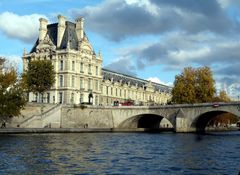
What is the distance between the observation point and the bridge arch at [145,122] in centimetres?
9231

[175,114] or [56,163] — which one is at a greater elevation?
[175,114]

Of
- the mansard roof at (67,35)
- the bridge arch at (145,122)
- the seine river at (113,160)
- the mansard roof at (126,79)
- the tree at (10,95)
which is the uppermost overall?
the mansard roof at (67,35)

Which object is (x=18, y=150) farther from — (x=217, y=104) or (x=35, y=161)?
(x=217, y=104)

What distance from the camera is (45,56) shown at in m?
106

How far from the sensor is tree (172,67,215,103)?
94.8 meters

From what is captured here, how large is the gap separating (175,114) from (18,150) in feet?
159

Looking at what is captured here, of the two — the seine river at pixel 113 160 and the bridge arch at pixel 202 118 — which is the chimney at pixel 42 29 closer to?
the bridge arch at pixel 202 118

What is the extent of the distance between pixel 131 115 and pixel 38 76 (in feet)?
66.5

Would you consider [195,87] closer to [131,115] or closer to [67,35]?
[131,115]

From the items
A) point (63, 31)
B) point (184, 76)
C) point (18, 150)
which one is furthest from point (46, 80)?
point (18, 150)

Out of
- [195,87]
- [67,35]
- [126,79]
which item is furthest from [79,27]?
[195,87]

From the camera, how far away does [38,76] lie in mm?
87688

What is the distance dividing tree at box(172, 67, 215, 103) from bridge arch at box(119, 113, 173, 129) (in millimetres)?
6762

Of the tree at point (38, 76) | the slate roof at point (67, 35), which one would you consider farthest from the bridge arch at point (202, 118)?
the slate roof at point (67, 35)
